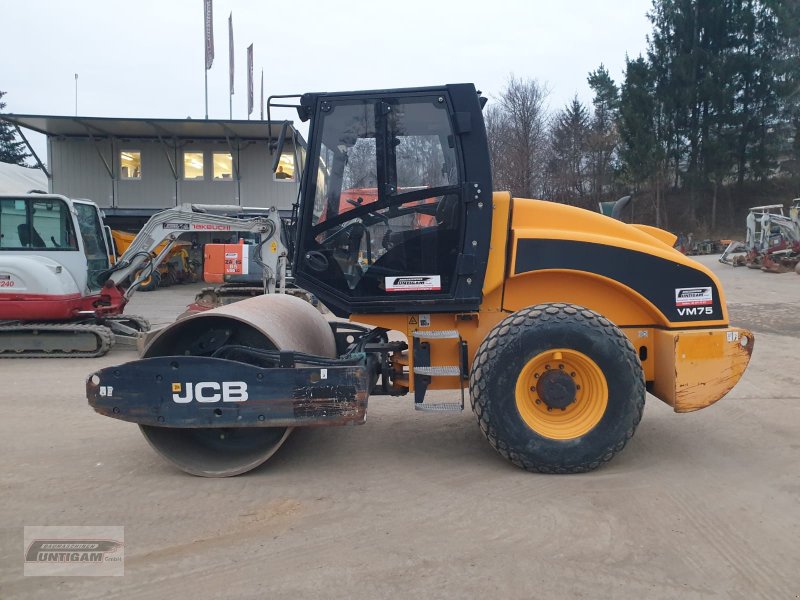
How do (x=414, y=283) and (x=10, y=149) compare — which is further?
(x=10, y=149)

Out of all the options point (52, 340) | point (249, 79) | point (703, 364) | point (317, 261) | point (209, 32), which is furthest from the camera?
point (249, 79)

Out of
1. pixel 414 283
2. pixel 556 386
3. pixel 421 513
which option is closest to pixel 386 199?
pixel 414 283

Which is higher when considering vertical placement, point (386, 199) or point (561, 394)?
point (386, 199)

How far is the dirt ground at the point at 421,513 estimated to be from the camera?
2.98 m

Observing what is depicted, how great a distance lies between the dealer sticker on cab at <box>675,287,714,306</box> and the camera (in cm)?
448

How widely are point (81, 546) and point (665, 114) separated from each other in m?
41.3

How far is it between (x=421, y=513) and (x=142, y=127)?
72.0ft

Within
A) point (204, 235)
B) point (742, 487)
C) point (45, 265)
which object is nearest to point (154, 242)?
point (45, 265)

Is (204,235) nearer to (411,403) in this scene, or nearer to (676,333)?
(411,403)

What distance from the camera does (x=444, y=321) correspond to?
15.1 ft

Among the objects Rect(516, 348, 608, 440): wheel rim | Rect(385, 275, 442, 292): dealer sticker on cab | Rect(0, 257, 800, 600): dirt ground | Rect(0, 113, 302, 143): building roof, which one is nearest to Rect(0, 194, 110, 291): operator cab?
Rect(0, 257, 800, 600): dirt ground

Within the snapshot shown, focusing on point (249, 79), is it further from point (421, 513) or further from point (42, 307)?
point (421, 513)

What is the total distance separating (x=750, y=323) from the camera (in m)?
11.5

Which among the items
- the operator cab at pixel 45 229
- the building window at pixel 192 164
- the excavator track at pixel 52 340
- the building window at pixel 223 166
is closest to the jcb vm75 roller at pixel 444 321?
the excavator track at pixel 52 340
